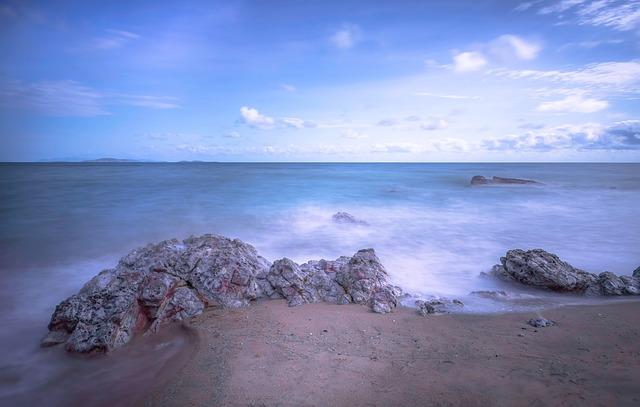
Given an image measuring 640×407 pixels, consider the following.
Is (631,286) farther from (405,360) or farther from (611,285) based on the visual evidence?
(405,360)

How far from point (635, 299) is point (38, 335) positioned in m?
10.9

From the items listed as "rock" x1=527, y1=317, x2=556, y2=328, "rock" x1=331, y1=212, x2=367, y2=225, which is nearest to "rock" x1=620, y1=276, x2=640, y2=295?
"rock" x1=527, y1=317, x2=556, y2=328

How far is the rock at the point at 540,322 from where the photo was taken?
223 inches

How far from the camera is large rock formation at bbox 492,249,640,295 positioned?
7.02 metres

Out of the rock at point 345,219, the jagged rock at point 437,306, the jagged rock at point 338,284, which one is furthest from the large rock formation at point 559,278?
the rock at point 345,219

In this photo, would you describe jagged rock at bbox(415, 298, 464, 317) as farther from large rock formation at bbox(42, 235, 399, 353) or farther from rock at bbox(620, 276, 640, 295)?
rock at bbox(620, 276, 640, 295)

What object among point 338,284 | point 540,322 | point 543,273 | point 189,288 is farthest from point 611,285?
point 189,288

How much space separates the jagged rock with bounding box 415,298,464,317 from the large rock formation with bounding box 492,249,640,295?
201cm

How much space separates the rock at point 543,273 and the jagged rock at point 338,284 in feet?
9.08

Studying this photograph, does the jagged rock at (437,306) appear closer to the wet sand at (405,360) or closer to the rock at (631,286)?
the wet sand at (405,360)

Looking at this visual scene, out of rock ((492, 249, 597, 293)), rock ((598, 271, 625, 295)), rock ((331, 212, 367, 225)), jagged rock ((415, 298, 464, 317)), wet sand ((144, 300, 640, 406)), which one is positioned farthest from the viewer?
rock ((331, 212, 367, 225))

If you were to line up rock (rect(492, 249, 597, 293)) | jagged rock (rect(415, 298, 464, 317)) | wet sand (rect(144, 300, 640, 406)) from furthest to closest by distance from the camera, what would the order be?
rock (rect(492, 249, 597, 293)) < jagged rock (rect(415, 298, 464, 317)) < wet sand (rect(144, 300, 640, 406))

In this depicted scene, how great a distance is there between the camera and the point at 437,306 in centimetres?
642

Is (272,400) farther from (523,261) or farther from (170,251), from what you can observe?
(523,261)
